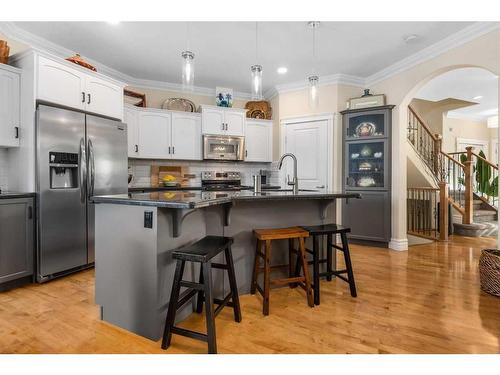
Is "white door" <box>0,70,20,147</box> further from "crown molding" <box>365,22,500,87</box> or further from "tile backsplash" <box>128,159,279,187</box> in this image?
"crown molding" <box>365,22,500,87</box>

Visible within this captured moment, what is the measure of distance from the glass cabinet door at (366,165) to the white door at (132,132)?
3.38 m

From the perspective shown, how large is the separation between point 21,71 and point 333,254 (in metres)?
3.73

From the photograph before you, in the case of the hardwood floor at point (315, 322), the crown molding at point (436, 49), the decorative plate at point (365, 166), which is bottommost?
the hardwood floor at point (315, 322)

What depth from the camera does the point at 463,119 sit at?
25.5 ft

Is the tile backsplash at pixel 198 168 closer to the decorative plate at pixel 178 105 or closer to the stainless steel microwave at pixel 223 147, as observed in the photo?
the stainless steel microwave at pixel 223 147

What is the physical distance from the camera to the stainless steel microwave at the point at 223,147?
4.89 metres

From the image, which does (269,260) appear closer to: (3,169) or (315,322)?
(315,322)

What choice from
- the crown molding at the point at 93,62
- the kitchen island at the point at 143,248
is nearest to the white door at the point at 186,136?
the crown molding at the point at 93,62

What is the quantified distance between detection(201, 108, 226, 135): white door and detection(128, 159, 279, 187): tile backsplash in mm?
635

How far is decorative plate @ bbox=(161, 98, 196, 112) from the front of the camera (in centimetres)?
492

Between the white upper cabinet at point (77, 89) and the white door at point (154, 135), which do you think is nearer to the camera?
the white upper cabinet at point (77, 89)
